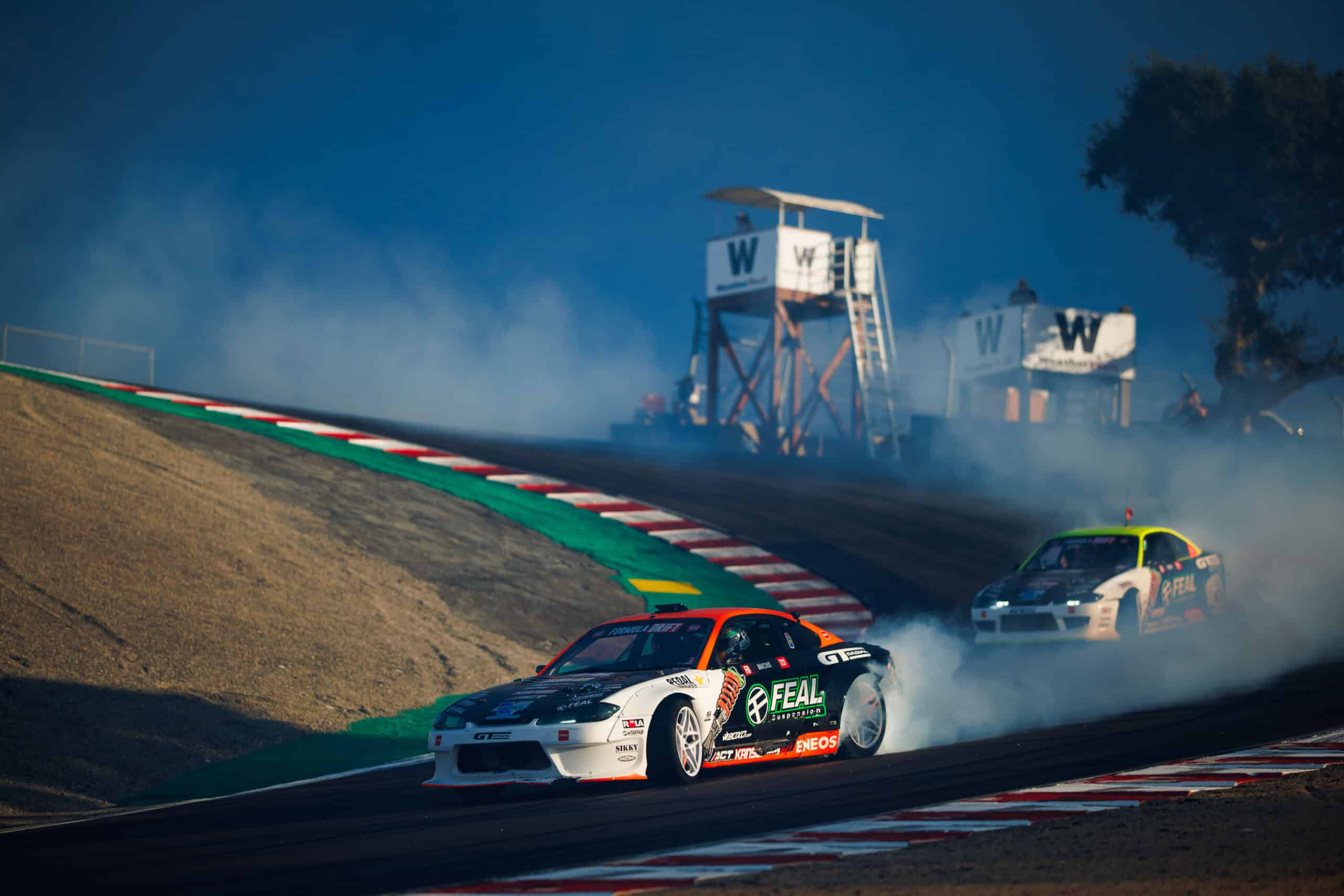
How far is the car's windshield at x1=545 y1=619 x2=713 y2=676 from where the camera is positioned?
370 inches

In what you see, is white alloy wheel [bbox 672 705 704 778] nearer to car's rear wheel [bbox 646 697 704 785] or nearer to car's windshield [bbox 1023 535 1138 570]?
car's rear wheel [bbox 646 697 704 785]

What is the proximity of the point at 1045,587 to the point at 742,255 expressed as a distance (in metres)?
31.8

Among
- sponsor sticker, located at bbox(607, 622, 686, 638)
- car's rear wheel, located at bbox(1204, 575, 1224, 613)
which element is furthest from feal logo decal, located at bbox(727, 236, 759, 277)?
sponsor sticker, located at bbox(607, 622, 686, 638)

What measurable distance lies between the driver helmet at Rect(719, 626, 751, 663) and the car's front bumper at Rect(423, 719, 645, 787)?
112cm

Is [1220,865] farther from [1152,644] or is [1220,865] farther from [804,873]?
[1152,644]

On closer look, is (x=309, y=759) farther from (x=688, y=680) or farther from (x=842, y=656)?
(x=842, y=656)

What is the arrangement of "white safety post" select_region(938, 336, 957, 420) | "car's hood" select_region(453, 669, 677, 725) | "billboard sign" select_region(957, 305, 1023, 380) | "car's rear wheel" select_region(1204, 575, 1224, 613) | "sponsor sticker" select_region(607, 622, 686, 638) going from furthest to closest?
"billboard sign" select_region(957, 305, 1023, 380) < "white safety post" select_region(938, 336, 957, 420) < "car's rear wheel" select_region(1204, 575, 1224, 613) < "sponsor sticker" select_region(607, 622, 686, 638) < "car's hood" select_region(453, 669, 677, 725)

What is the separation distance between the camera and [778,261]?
4456 cm

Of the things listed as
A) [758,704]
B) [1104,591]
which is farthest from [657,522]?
[758,704]

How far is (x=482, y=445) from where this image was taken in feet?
96.4

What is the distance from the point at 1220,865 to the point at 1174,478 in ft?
100

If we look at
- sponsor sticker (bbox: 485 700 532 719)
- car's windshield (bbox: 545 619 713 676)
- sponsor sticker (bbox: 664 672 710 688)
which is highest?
car's windshield (bbox: 545 619 713 676)

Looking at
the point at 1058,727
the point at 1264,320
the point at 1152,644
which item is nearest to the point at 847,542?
the point at 1152,644

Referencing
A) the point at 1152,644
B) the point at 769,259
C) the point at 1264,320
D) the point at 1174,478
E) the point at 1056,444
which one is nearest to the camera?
the point at 1152,644
